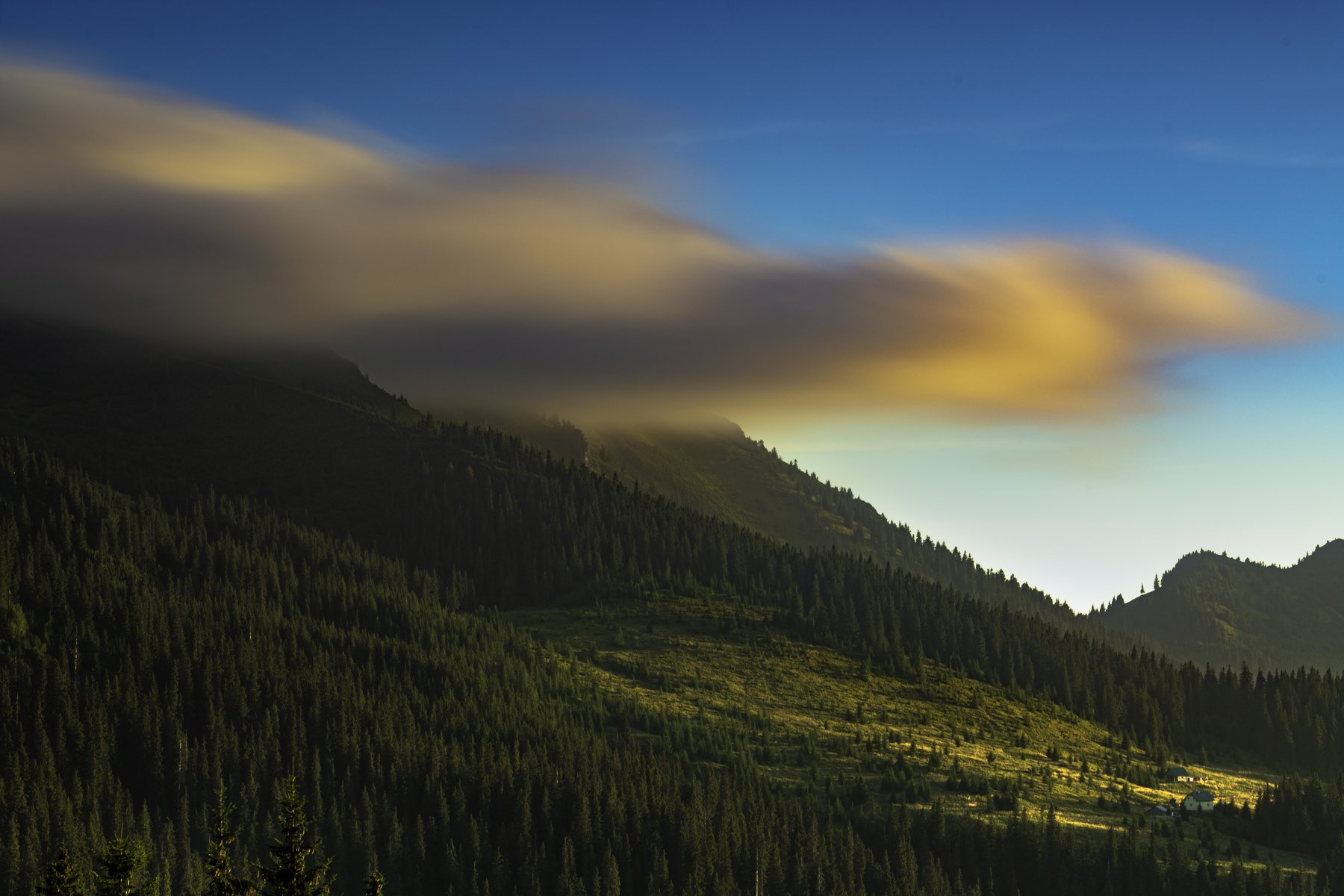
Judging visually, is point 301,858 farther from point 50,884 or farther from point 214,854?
point 50,884

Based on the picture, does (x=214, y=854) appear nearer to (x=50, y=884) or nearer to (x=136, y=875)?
(x=50, y=884)

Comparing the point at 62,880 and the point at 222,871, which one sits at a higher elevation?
the point at 222,871

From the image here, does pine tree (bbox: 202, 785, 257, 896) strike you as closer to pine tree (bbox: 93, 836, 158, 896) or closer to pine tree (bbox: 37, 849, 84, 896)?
pine tree (bbox: 93, 836, 158, 896)

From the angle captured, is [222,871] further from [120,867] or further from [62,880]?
[62,880]

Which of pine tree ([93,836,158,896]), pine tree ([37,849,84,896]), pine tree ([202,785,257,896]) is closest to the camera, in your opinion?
pine tree ([93,836,158,896])

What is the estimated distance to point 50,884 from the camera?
8369 cm

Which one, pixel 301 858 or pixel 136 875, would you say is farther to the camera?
pixel 136 875

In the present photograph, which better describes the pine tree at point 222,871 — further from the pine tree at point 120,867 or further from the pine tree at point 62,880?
the pine tree at point 62,880

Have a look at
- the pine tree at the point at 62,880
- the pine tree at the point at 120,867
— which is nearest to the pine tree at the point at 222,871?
the pine tree at the point at 120,867

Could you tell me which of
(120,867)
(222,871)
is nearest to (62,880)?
(120,867)

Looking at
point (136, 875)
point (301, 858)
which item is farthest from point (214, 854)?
point (136, 875)

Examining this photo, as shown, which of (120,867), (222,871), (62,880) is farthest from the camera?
(222,871)

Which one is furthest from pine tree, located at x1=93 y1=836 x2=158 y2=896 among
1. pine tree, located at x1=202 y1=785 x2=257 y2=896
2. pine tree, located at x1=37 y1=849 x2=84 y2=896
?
pine tree, located at x1=202 y1=785 x2=257 y2=896

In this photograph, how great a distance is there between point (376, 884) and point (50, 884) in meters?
Answer: 16.9
